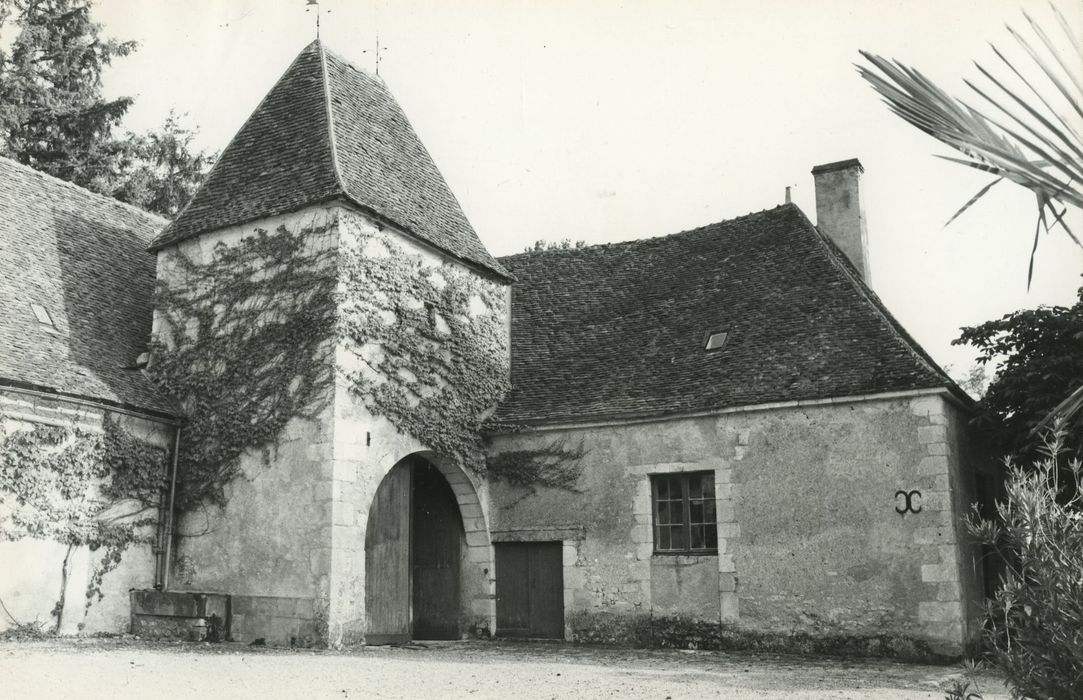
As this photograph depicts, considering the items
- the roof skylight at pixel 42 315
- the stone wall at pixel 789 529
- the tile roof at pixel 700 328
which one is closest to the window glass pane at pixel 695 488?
the stone wall at pixel 789 529

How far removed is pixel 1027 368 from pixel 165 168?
2151 centimetres

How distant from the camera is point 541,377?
15.0 metres

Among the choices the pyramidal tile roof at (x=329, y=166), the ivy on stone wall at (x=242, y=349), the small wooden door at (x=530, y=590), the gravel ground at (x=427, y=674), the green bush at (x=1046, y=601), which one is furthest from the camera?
the small wooden door at (x=530, y=590)

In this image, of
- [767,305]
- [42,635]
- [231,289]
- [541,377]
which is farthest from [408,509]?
[767,305]

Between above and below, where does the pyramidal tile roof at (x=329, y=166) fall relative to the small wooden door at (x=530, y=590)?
above

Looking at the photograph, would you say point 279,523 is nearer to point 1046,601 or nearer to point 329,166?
point 329,166

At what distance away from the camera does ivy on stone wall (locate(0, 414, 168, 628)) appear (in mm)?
10789

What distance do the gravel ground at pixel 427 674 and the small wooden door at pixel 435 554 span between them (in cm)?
248

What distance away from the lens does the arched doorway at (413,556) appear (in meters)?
12.8

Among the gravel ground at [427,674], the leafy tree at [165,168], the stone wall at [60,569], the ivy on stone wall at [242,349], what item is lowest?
the gravel ground at [427,674]

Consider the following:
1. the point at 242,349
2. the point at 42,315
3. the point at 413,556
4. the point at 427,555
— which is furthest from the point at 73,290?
the point at 427,555

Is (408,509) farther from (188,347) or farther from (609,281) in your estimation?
(609,281)

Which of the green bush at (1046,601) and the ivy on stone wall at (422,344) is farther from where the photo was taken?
the ivy on stone wall at (422,344)

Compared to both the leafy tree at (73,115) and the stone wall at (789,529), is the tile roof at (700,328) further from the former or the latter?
the leafy tree at (73,115)
